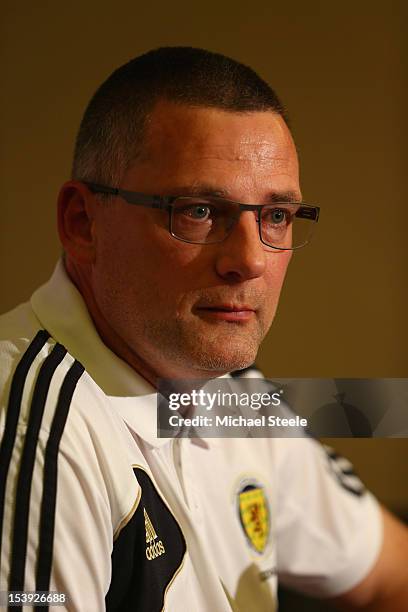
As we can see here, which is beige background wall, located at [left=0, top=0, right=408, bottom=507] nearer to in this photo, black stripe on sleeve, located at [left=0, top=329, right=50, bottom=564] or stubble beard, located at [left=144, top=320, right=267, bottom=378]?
stubble beard, located at [left=144, top=320, right=267, bottom=378]

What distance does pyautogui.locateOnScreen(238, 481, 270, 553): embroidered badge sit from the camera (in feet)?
3.52

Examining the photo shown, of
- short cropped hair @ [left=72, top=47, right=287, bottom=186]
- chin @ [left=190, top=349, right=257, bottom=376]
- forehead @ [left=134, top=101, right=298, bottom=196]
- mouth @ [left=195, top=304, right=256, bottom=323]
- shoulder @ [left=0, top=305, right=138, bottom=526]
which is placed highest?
short cropped hair @ [left=72, top=47, right=287, bottom=186]

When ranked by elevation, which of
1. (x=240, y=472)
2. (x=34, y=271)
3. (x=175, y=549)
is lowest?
(x=175, y=549)

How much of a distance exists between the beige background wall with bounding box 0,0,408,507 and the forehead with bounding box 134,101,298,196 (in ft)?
0.60

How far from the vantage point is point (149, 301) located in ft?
2.84

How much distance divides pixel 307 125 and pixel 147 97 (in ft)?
0.85

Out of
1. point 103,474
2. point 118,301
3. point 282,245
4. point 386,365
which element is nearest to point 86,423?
point 103,474

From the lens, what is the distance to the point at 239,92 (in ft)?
2.80

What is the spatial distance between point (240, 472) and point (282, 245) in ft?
1.24

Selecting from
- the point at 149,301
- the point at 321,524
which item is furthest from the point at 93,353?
the point at 321,524

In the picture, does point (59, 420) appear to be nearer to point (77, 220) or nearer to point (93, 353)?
point (93, 353)

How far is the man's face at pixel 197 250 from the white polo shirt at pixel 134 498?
0.07m

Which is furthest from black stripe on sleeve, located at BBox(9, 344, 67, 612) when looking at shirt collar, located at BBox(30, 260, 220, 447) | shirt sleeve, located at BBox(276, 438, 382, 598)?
shirt sleeve, located at BBox(276, 438, 382, 598)

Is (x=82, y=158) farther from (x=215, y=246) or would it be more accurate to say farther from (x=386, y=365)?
→ (x=386, y=365)
